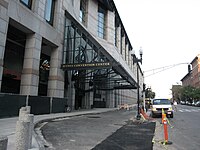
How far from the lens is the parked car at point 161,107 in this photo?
63.6 feet

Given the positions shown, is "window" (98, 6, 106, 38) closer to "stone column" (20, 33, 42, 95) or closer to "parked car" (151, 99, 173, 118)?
"parked car" (151, 99, 173, 118)

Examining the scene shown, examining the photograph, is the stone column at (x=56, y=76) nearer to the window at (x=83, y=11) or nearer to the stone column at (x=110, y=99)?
the window at (x=83, y=11)

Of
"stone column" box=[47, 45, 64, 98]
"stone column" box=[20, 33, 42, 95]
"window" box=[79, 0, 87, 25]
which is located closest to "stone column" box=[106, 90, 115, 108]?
"window" box=[79, 0, 87, 25]

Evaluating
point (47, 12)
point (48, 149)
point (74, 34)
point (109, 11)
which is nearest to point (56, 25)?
point (47, 12)

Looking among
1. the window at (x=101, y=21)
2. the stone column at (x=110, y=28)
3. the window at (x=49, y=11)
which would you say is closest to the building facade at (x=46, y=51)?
the window at (x=49, y=11)

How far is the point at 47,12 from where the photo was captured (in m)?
20.3

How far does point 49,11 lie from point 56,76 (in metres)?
6.78

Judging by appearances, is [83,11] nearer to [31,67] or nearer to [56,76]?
[56,76]

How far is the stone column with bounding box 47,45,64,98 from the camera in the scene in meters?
20.2

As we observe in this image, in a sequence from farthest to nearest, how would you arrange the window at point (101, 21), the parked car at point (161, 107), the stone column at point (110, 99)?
the stone column at point (110, 99)
the window at point (101, 21)
the parked car at point (161, 107)

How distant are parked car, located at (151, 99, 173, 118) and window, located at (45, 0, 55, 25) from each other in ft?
45.1

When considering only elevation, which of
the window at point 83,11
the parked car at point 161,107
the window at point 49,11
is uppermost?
the window at point 83,11

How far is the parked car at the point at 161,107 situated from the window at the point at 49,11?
13.7 meters

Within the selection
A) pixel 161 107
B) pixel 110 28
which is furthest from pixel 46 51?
pixel 110 28
